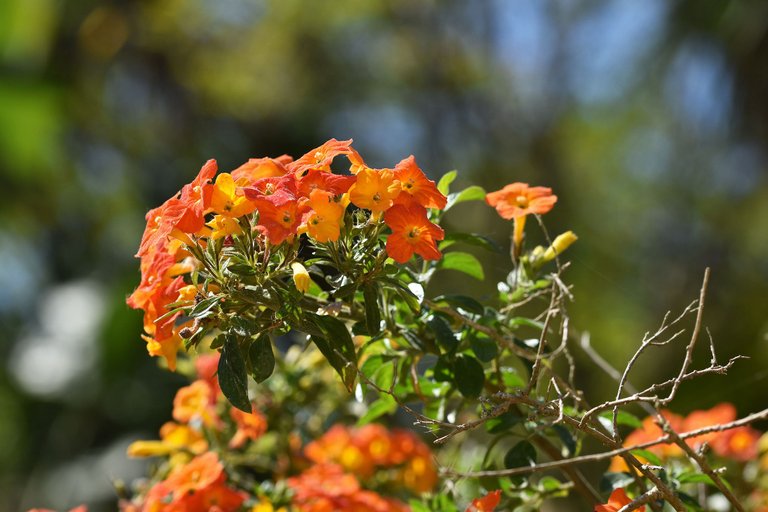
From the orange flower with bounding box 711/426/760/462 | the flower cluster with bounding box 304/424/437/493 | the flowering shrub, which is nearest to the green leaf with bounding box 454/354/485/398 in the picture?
the flowering shrub

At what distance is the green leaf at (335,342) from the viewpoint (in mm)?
1019

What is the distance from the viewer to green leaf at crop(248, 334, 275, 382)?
1.02 metres

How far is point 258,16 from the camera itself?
11.5 metres

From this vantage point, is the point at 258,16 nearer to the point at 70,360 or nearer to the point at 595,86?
the point at 595,86

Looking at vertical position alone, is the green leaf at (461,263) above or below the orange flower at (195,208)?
below

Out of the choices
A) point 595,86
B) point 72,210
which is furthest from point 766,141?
point 72,210

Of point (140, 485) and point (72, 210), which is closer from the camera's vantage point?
point (140, 485)

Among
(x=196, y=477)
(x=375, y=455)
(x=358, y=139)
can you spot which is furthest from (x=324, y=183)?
(x=358, y=139)

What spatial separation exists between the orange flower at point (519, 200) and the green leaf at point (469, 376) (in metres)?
0.20

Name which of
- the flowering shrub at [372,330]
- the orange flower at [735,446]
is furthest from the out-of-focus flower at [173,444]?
the orange flower at [735,446]

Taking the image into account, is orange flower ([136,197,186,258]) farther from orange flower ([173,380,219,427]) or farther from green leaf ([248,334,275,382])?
orange flower ([173,380,219,427])

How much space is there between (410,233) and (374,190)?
7 centimetres

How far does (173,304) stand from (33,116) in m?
6.02

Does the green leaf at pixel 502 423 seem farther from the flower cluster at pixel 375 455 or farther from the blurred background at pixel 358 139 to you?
the blurred background at pixel 358 139
